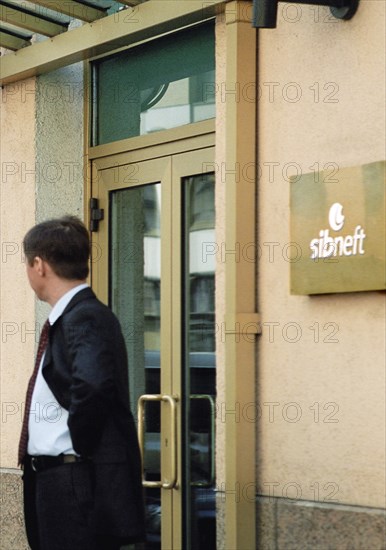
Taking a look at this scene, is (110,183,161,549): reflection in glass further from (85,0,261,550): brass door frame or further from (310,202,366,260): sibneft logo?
(310,202,366,260): sibneft logo

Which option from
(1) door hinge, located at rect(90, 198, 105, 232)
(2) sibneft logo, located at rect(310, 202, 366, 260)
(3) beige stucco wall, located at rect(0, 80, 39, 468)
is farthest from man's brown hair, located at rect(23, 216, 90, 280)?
(3) beige stucco wall, located at rect(0, 80, 39, 468)

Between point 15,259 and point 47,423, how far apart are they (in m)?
3.57

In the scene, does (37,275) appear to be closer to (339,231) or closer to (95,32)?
(339,231)

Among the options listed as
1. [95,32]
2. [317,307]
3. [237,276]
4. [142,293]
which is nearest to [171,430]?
[142,293]

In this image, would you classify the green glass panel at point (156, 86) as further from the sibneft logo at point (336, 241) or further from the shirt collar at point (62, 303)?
A: the shirt collar at point (62, 303)

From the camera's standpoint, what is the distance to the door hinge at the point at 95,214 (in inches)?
300

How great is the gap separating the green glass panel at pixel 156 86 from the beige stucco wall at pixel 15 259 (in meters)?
0.58

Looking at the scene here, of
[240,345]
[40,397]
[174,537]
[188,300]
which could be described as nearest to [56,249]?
[40,397]

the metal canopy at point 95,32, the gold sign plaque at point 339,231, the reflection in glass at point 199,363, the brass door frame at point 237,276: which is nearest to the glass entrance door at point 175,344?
the reflection in glass at point 199,363

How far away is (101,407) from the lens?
14.7 ft

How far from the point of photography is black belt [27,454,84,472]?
4633 millimetres

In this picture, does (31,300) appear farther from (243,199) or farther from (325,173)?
(325,173)

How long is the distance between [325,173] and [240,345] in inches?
39.4

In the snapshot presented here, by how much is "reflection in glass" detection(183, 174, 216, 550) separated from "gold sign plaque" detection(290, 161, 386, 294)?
2.96ft
